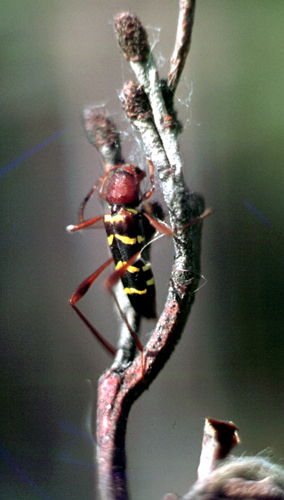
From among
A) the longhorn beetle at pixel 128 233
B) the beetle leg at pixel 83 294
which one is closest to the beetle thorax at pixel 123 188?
the longhorn beetle at pixel 128 233

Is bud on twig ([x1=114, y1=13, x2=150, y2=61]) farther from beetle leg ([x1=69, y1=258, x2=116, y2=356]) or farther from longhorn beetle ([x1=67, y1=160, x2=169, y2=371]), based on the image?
beetle leg ([x1=69, y1=258, x2=116, y2=356])

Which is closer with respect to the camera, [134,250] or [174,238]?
[174,238]

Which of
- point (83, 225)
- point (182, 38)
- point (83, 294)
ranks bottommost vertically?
point (83, 294)

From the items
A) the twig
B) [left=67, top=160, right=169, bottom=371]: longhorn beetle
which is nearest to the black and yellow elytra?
[left=67, top=160, right=169, bottom=371]: longhorn beetle

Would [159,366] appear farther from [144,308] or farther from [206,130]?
[206,130]

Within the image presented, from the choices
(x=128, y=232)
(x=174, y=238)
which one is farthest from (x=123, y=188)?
(x=174, y=238)

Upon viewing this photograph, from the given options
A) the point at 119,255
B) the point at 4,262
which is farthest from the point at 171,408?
the point at 4,262

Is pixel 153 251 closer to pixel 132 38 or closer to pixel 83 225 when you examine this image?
pixel 83 225
